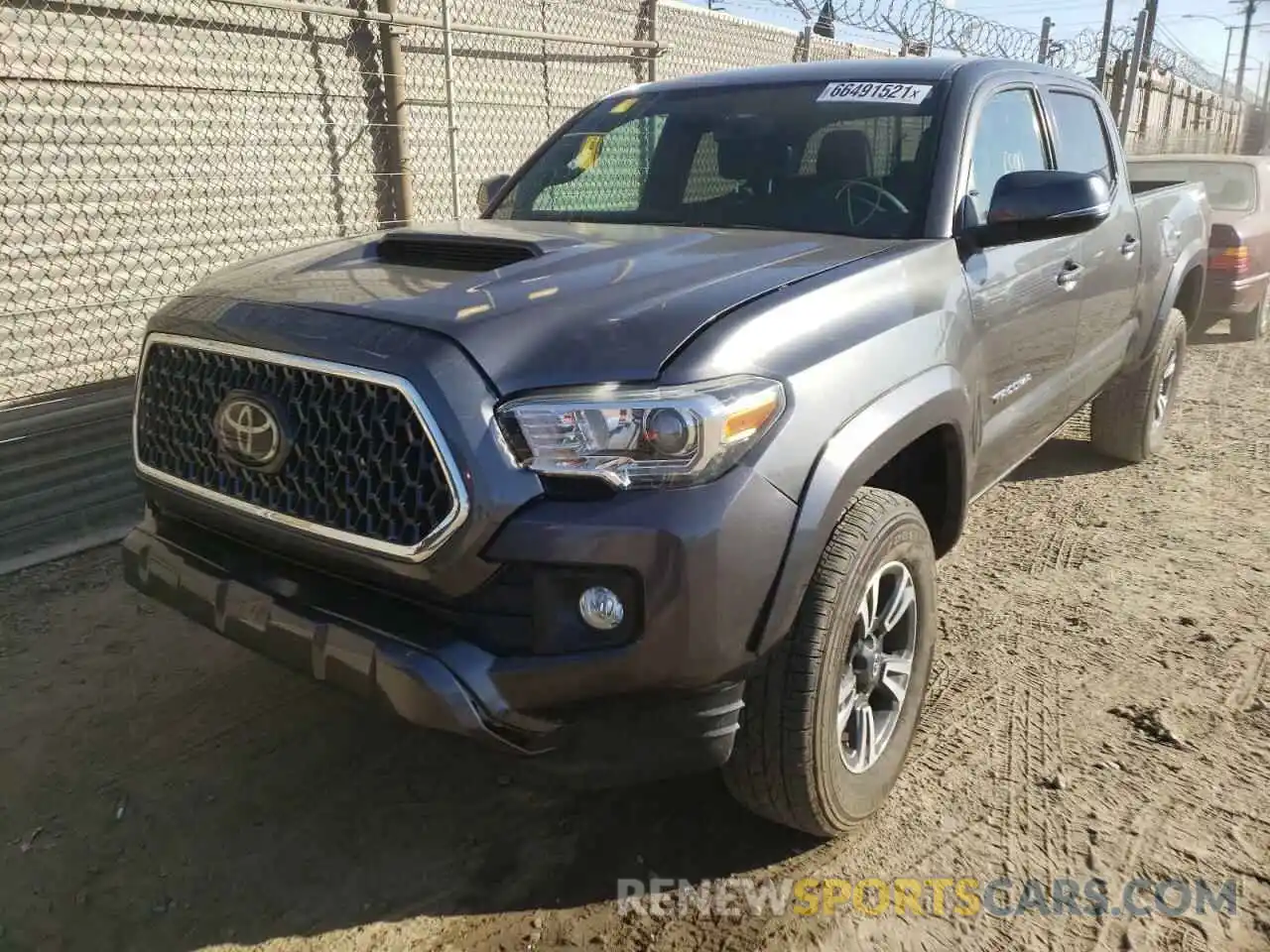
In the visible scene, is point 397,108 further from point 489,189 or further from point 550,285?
point 550,285

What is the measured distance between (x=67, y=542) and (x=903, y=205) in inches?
144

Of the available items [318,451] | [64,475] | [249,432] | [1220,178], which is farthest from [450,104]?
[1220,178]

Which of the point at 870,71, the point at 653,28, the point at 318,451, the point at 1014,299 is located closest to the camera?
the point at 318,451

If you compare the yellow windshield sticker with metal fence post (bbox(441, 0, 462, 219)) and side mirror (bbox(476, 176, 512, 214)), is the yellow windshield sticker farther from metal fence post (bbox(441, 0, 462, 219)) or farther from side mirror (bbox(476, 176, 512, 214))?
metal fence post (bbox(441, 0, 462, 219))

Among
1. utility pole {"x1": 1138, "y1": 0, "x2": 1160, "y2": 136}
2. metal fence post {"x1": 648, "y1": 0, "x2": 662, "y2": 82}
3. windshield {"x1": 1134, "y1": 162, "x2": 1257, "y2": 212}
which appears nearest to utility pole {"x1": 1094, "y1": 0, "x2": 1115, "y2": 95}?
utility pole {"x1": 1138, "y1": 0, "x2": 1160, "y2": 136}

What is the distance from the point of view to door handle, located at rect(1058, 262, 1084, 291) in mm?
3467

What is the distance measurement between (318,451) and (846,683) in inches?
52.7

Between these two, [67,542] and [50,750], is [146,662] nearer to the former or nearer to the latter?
[50,750]

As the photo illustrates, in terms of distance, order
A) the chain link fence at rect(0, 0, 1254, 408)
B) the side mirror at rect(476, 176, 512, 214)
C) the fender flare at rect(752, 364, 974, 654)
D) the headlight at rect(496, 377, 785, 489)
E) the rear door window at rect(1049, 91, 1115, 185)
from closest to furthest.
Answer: the headlight at rect(496, 377, 785, 489) < the fender flare at rect(752, 364, 974, 654) < the rear door window at rect(1049, 91, 1115, 185) < the side mirror at rect(476, 176, 512, 214) < the chain link fence at rect(0, 0, 1254, 408)

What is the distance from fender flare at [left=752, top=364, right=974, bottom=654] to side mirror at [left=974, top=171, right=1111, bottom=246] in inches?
21.7

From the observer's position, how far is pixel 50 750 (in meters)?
2.93

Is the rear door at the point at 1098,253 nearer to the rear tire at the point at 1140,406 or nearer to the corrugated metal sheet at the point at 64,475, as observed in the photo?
the rear tire at the point at 1140,406

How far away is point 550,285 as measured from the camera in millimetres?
2238

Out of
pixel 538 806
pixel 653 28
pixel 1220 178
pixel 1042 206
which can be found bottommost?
pixel 538 806
